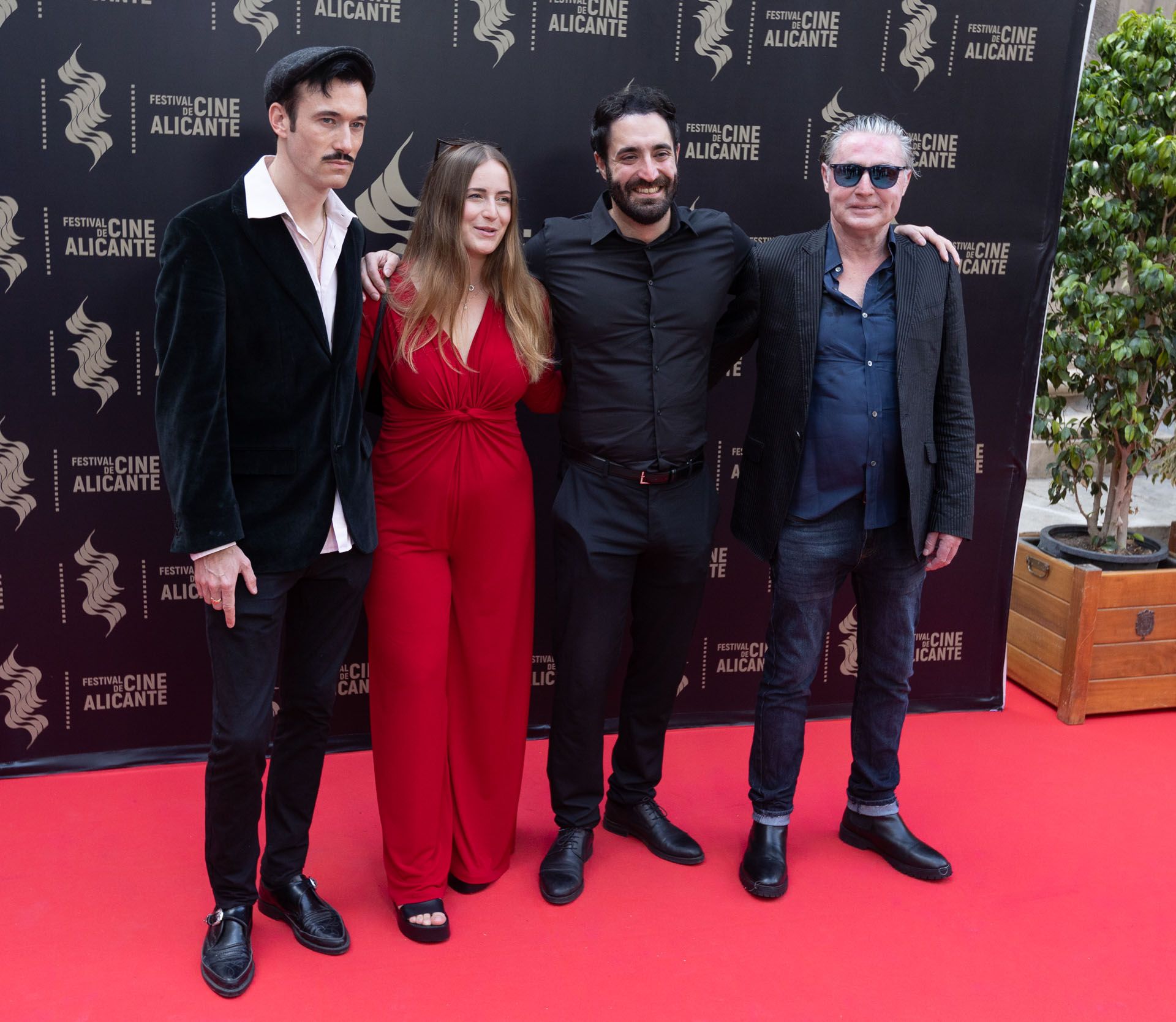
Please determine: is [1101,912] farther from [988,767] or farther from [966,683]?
[966,683]

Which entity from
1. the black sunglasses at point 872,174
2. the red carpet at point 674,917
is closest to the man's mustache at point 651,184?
the black sunglasses at point 872,174

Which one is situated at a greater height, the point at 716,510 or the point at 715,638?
the point at 716,510

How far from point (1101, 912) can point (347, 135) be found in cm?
252

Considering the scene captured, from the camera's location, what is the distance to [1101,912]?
2.74 metres

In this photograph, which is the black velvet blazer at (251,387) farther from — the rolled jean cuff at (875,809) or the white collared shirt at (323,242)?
the rolled jean cuff at (875,809)

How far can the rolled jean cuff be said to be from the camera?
2.99m

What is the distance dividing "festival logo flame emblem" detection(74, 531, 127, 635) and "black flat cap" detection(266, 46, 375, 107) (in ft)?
5.26

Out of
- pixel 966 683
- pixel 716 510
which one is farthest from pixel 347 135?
pixel 966 683

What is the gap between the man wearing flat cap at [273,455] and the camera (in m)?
2.17

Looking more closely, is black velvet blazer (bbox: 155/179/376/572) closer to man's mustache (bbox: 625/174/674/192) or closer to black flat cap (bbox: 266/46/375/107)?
black flat cap (bbox: 266/46/375/107)

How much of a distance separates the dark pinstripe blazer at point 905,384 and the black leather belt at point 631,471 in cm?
20

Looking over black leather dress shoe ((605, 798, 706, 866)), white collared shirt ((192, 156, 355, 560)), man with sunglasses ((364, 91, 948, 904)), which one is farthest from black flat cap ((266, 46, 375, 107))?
black leather dress shoe ((605, 798, 706, 866))

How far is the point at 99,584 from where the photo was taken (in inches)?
129

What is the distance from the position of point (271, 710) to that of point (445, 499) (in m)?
0.60
